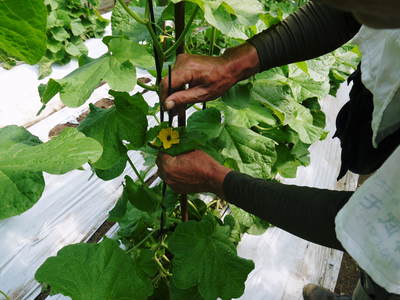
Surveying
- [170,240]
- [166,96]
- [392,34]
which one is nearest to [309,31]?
[392,34]

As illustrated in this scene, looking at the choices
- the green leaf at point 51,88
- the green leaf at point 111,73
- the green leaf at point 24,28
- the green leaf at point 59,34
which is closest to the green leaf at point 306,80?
the green leaf at point 111,73

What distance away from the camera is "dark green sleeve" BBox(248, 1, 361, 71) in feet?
3.06

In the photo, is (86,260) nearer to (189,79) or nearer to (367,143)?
(189,79)

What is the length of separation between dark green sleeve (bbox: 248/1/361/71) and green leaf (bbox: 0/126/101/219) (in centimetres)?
58

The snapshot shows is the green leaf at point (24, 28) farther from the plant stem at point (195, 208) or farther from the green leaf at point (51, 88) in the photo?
→ the plant stem at point (195, 208)

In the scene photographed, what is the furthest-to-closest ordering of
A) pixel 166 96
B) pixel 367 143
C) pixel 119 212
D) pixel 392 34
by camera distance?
pixel 119 212 < pixel 367 143 < pixel 166 96 < pixel 392 34

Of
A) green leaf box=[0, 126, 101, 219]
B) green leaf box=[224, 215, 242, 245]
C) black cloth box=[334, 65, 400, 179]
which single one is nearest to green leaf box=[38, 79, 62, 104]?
green leaf box=[0, 126, 101, 219]

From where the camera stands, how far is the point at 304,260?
1.32m

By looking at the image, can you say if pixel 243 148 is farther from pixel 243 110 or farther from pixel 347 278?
pixel 347 278

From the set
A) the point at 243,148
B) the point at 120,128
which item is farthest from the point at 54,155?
the point at 243,148

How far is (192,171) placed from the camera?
0.80 metres

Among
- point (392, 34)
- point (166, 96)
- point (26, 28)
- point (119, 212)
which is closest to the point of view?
point (26, 28)

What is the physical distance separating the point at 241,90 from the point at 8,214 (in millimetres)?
730

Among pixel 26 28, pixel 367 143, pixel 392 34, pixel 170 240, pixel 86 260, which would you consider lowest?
pixel 170 240
